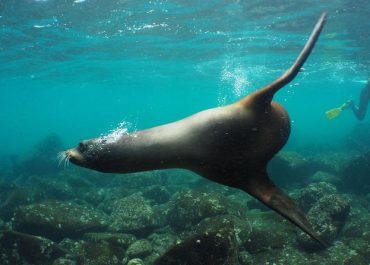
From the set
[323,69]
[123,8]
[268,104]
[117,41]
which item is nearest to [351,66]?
[323,69]

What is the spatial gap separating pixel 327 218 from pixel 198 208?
3029mm

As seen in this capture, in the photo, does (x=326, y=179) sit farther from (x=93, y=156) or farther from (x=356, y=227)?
(x=93, y=156)

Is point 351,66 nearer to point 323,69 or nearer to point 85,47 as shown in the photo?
point 323,69

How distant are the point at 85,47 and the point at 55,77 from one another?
16206 mm

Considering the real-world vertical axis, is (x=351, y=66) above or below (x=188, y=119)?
below

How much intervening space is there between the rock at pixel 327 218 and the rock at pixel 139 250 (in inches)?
129

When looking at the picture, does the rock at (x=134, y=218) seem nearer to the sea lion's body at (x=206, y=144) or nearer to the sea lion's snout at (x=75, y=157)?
A: the sea lion's body at (x=206, y=144)

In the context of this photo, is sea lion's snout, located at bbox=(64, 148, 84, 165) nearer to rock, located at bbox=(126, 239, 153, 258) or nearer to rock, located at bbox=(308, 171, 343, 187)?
rock, located at bbox=(126, 239, 153, 258)

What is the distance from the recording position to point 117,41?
69.0ft

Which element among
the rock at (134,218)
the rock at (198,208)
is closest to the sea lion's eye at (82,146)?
the rock at (198,208)

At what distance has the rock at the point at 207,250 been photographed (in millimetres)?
5395

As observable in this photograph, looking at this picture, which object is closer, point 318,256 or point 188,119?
point 188,119

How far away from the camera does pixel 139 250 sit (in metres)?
7.59

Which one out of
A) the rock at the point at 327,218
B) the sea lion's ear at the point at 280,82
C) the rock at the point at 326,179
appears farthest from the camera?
the rock at the point at 326,179
